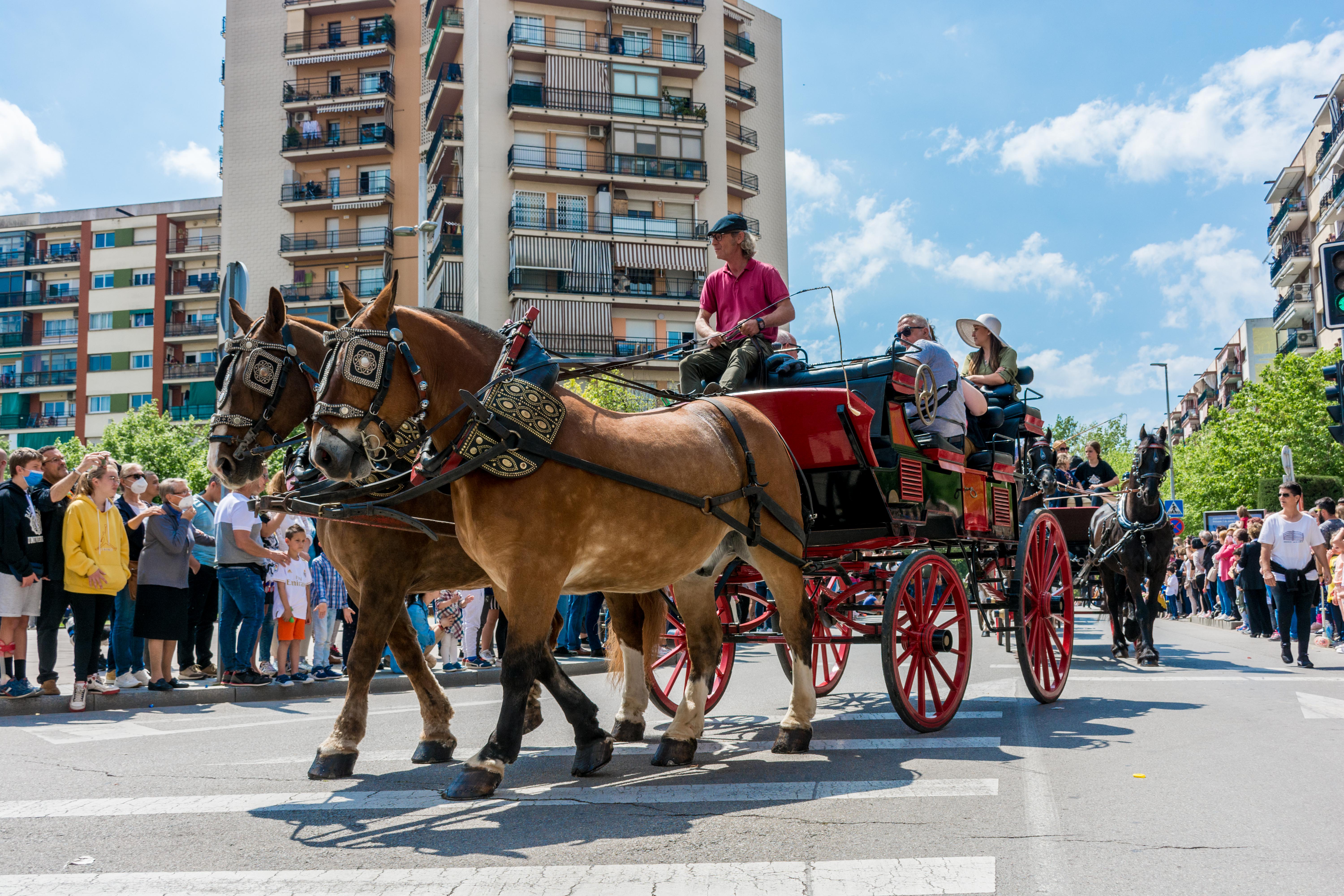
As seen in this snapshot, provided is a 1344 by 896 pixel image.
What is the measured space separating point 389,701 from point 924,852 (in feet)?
24.7

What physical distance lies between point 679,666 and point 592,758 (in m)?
2.73

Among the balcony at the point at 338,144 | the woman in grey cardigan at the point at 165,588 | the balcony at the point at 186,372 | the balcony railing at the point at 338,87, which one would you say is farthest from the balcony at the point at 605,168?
the woman in grey cardigan at the point at 165,588

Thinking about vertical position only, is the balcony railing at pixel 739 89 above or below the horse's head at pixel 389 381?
above

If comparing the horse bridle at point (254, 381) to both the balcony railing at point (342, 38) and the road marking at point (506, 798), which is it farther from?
the balcony railing at point (342, 38)

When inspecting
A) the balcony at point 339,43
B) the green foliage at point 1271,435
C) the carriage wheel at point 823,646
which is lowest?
the carriage wheel at point 823,646

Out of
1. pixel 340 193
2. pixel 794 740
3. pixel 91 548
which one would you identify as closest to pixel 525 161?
pixel 340 193

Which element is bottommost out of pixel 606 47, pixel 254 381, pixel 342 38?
pixel 254 381

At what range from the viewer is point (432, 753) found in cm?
682

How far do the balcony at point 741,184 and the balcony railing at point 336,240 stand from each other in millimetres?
16485

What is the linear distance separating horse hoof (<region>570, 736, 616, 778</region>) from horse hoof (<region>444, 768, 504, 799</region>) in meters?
0.79

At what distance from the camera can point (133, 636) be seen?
10891 millimetres

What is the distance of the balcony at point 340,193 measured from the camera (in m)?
57.1

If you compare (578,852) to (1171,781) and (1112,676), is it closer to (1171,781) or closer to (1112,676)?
(1171,781)

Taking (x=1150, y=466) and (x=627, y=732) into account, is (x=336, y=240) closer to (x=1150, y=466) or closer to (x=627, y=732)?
(x=1150, y=466)
